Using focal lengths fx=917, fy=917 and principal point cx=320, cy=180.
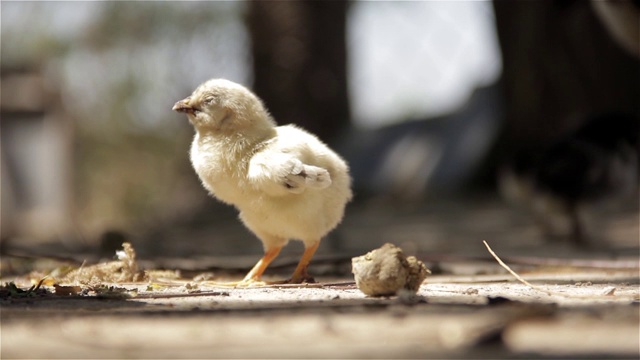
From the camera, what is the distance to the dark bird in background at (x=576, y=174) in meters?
7.58

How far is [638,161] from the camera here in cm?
831

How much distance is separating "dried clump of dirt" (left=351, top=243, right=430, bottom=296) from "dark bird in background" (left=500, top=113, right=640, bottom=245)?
451 centimetres

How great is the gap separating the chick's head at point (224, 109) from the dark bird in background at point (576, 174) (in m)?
4.16

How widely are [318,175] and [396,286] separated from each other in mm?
680

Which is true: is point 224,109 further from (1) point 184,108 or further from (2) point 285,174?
(2) point 285,174

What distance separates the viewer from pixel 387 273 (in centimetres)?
292

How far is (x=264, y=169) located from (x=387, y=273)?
790 mm

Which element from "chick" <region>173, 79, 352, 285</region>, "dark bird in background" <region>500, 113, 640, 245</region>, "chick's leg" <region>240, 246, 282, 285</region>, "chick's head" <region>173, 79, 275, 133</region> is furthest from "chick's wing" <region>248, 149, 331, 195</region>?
"dark bird in background" <region>500, 113, 640, 245</region>

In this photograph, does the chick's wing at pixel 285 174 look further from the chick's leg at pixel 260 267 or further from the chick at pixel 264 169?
the chick's leg at pixel 260 267

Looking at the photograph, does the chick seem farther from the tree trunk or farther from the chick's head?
the tree trunk

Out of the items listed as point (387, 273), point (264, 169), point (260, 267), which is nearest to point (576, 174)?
point (260, 267)

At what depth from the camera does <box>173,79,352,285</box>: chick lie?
3498 mm

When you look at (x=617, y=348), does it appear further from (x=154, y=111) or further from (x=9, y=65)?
(x=154, y=111)

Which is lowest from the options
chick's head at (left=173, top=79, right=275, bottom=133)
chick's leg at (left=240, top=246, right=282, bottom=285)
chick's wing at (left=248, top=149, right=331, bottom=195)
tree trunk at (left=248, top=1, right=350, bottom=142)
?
chick's leg at (left=240, top=246, right=282, bottom=285)
